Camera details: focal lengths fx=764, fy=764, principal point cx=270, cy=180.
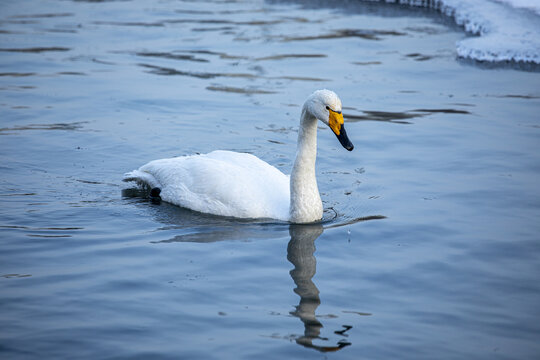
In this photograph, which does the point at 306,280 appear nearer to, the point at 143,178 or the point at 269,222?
the point at 269,222

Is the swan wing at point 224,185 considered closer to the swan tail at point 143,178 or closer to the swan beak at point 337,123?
the swan tail at point 143,178

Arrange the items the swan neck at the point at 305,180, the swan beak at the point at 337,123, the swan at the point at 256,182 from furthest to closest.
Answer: the swan neck at the point at 305,180 → the swan at the point at 256,182 → the swan beak at the point at 337,123

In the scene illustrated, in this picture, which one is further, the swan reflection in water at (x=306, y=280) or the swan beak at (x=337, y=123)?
the swan beak at (x=337, y=123)

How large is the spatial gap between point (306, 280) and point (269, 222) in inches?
64.2

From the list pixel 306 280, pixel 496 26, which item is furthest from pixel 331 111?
pixel 496 26

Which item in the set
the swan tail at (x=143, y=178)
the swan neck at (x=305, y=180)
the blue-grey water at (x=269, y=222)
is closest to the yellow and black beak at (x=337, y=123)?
the swan neck at (x=305, y=180)

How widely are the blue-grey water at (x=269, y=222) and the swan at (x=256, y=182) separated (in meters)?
0.23

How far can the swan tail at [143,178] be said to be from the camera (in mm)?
9391

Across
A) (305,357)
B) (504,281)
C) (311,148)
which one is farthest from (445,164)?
(305,357)

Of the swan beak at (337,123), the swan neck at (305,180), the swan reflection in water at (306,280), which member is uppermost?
the swan beak at (337,123)

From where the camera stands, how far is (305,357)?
17.8 ft

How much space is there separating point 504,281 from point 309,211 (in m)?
2.31

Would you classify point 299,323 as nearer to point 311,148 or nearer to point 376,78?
point 311,148

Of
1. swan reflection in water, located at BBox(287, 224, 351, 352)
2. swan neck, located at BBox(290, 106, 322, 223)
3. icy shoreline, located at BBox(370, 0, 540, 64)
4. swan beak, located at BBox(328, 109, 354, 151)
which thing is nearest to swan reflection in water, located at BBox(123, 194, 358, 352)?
swan reflection in water, located at BBox(287, 224, 351, 352)
